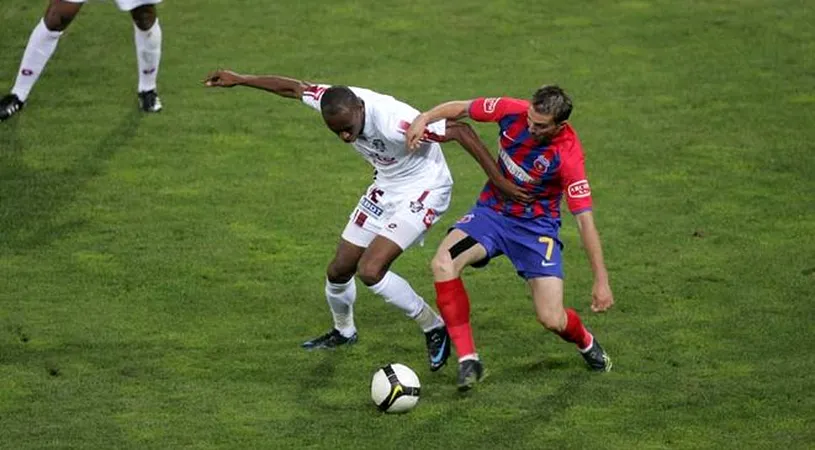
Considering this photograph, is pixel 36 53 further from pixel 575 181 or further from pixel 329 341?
pixel 575 181

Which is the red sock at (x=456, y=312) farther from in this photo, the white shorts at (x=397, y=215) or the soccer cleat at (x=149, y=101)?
the soccer cleat at (x=149, y=101)

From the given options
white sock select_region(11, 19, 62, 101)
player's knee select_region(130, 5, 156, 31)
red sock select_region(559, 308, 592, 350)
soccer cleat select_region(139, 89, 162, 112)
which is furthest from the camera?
soccer cleat select_region(139, 89, 162, 112)

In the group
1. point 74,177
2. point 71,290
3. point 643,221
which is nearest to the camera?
point 71,290

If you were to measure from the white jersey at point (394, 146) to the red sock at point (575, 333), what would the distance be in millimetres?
1278

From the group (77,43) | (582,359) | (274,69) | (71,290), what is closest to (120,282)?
(71,290)

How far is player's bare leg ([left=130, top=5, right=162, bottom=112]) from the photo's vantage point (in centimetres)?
1496

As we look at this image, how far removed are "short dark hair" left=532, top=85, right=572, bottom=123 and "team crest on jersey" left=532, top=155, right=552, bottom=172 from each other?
1.24 ft

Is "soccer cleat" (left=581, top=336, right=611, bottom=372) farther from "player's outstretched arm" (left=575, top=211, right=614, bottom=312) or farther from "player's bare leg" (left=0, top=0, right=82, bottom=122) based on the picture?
"player's bare leg" (left=0, top=0, right=82, bottom=122)

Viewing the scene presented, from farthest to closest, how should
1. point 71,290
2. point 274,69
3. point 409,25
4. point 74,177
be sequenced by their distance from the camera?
1. point 409,25
2. point 274,69
3. point 74,177
4. point 71,290

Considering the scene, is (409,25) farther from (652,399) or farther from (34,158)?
(652,399)

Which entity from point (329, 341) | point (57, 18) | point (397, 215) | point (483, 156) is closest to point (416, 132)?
point (483, 156)

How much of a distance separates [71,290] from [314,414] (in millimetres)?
3053

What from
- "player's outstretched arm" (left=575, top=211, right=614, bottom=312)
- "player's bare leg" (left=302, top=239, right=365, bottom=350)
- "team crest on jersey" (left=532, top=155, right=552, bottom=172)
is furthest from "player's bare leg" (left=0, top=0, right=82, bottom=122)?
"player's outstretched arm" (left=575, top=211, right=614, bottom=312)

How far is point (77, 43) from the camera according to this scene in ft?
56.1
